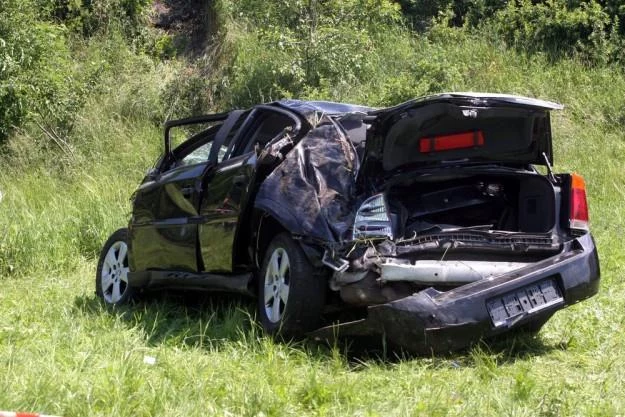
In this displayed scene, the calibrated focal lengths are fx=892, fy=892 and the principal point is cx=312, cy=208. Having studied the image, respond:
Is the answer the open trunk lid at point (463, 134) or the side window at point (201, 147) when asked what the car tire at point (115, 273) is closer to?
the side window at point (201, 147)

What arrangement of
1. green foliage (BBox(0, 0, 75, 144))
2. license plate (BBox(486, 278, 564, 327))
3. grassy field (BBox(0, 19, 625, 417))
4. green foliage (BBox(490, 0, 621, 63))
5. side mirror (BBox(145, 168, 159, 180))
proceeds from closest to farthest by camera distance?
grassy field (BBox(0, 19, 625, 417)) < license plate (BBox(486, 278, 564, 327)) < side mirror (BBox(145, 168, 159, 180)) < green foliage (BBox(0, 0, 75, 144)) < green foliage (BBox(490, 0, 621, 63))

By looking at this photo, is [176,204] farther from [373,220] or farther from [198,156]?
[373,220]

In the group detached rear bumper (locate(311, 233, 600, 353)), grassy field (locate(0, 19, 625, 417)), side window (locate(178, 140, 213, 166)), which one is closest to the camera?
grassy field (locate(0, 19, 625, 417))

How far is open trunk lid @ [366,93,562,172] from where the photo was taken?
17.4 ft

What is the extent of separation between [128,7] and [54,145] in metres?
5.22

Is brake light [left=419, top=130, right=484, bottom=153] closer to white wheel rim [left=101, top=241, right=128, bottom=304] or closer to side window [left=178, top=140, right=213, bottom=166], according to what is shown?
side window [left=178, top=140, right=213, bottom=166]

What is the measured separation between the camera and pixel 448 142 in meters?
5.53

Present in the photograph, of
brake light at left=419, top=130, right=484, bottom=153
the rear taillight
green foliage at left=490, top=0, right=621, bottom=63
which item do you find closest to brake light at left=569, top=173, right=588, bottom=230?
brake light at left=419, top=130, right=484, bottom=153

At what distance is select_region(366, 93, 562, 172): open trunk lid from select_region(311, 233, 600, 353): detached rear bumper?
30.7 inches

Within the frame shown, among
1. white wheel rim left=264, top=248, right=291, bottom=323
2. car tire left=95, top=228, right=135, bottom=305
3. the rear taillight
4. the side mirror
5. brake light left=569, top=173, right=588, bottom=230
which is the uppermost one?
the rear taillight

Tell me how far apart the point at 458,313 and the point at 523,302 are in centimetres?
44

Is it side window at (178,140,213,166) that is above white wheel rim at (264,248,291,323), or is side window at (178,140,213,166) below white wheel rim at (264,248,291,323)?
above

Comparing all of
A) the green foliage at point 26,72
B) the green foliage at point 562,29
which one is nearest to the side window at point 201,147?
the green foliage at point 26,72

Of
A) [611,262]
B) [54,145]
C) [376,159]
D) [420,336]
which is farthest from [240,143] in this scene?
[54,145]
